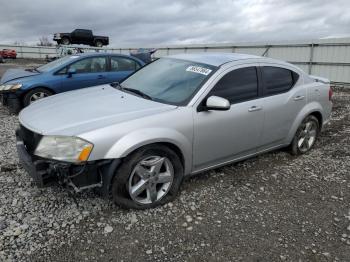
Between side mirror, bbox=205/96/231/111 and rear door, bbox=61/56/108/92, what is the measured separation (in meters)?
5.12

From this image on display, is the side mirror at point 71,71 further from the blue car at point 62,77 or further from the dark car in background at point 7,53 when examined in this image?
the dark car in background at point 7,53

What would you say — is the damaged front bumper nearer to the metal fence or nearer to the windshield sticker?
the windshield sticker

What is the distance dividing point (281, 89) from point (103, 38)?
31418 mm

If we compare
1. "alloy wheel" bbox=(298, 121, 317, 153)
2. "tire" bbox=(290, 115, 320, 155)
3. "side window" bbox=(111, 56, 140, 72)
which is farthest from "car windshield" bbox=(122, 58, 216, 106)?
"side window" bbox=(111, 56, 140, 72)

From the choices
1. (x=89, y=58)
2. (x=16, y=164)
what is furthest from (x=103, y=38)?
(x=16, y=164)

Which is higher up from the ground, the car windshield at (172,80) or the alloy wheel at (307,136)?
the car windshield at (172,80)

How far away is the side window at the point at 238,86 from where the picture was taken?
403cm

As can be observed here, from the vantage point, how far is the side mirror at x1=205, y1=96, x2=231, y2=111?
11.8 ft

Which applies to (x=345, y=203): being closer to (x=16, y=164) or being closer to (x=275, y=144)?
(x=275, y=144)

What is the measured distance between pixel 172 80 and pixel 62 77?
15.2 feet

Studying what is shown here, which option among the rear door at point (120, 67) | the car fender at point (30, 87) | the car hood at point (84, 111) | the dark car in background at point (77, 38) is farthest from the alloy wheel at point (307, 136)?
the dark car in background at point (77, 38)

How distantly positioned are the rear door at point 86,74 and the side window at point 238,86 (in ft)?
15.8

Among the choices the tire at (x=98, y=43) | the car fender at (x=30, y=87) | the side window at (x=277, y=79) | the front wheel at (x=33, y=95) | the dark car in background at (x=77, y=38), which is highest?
the dark car in background at (x=77, y=38)

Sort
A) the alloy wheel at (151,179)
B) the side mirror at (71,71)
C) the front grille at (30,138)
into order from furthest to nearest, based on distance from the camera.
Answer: the side mirror at (71,71)
the alloy wheel at (151,179)
the front grille at (30,138)
